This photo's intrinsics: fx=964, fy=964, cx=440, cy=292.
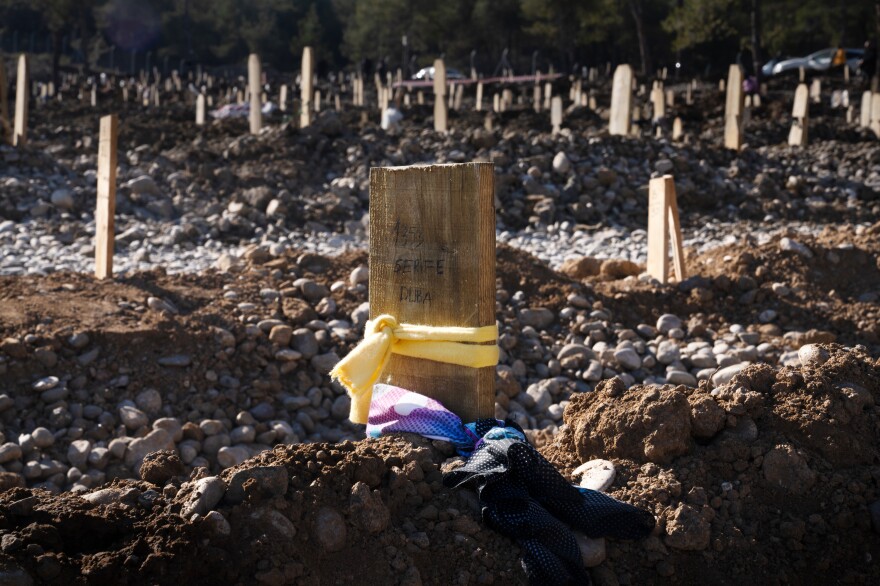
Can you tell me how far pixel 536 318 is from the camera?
7320mm

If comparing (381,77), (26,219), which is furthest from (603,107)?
(26,219)

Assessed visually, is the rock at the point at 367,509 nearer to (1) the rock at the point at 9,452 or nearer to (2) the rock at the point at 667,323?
(1) the rock at the point at 9,452

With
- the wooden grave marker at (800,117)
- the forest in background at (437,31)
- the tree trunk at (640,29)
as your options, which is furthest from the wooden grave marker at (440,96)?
the tree trunk at (640,29)

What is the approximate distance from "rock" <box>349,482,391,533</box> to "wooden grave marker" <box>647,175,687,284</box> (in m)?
5.48

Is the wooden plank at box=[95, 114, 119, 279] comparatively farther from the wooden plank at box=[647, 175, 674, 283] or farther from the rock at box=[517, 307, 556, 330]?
the wooden plank at box=[647, 175, 674, 283]

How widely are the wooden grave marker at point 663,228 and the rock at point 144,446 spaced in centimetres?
439

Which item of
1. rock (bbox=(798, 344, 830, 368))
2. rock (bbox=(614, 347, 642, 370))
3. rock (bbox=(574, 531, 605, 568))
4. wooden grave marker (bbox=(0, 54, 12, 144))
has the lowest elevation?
rock (bbox=(614, 347, 642, 370))

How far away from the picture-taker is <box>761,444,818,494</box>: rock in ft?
11.1

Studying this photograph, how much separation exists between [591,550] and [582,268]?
5952 millimetres

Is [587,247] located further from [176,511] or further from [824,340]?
[176,511]

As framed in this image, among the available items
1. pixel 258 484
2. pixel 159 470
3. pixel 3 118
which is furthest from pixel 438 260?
pixel 3 118

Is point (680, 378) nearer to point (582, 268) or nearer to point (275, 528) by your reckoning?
point (582, 268)

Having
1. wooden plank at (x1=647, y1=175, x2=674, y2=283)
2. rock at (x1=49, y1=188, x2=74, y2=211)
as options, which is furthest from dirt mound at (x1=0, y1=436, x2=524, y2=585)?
rock at (x1=49, y1=188, x2=74, y2=211)

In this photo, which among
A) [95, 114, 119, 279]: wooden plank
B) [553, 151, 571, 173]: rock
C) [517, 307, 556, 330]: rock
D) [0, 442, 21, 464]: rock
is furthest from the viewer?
[553, 151, 571, 173]: rock
